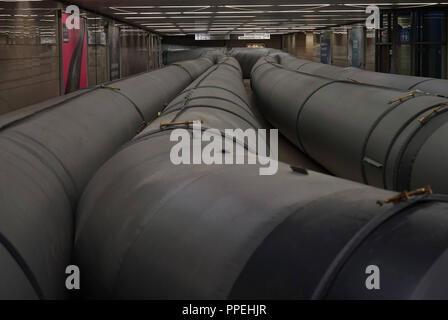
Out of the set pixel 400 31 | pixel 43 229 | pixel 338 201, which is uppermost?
pixel 400 31

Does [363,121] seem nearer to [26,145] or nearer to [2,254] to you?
[26,145]

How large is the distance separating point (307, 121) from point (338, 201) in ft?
17.2

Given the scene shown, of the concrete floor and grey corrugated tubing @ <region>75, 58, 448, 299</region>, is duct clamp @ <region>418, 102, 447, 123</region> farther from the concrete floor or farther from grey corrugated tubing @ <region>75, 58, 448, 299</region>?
the concrete floor

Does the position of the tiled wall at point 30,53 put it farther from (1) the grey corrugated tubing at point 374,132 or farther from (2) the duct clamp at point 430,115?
(2) the duct clamp at point 430,115

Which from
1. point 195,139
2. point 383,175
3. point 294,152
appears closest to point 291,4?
point 294,152

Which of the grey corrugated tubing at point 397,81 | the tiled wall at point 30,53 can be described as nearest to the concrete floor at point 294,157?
the grey corrugated tubing at point 397,81

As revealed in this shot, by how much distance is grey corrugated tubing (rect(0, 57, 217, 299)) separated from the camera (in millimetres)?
2189

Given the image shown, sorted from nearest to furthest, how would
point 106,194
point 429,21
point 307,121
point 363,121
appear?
1. point 106,194
2. point 363,121
3. point 307,121
4. point 429,21

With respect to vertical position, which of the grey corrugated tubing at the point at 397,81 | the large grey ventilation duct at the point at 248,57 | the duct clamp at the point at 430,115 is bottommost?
the duct clamp at the point at 430,115

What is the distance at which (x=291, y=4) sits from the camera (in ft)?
42.5

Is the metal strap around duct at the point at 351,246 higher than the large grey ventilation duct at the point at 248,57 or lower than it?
lower

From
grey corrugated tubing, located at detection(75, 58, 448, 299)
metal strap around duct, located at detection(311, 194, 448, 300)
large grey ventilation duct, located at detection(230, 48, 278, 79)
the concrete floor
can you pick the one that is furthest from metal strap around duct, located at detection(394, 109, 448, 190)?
large grey ventilation duct, located at detection(230, 48, 278, 79)

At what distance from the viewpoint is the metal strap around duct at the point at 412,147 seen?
4.38m

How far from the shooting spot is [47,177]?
10.4 feet
